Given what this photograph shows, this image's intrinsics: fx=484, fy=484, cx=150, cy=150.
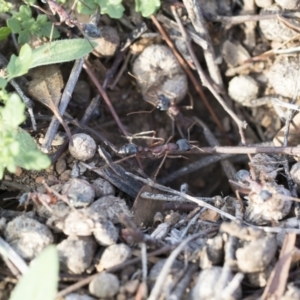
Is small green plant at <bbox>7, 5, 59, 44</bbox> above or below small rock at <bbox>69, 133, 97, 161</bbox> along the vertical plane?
above

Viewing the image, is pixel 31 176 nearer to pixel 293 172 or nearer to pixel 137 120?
pixel 137 120

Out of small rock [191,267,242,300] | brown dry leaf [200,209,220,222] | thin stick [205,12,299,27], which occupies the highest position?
thin stick [205,12,299,27]

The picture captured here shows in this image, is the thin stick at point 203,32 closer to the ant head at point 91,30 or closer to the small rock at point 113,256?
the ant head at point 91,30

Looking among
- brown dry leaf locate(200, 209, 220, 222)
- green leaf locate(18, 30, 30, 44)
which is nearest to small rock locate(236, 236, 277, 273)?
brown dry leaf locate(200, 209, 220, 222)

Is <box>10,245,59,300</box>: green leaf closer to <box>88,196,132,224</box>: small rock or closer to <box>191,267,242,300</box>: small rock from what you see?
<box>88,196,132,224</box>: small rock

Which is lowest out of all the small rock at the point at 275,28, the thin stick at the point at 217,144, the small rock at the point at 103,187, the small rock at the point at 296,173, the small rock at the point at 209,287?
the thin stick at the point at 217,144

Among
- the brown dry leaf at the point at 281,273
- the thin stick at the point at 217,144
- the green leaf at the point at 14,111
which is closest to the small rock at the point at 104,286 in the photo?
the brown dry leaf at the point at 281,273

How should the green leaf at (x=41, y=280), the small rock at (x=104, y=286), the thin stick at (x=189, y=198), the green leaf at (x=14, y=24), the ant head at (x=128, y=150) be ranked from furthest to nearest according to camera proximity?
1. the ant head at (x=128, y=150)
2. the green leaf at (x=14, y=24)
3. the thin stick at (x=189, y=198)
4. the small rock at (x=104, y=286)
5. the green leaf at (x=41, y=280)

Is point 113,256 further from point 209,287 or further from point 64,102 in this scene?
point 64,102
